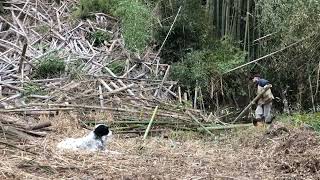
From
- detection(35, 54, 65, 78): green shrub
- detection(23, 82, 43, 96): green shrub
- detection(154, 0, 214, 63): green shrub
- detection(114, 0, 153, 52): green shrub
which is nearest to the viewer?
detection(23, 82, 43, 96): green shrub

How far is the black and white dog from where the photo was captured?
283 inches

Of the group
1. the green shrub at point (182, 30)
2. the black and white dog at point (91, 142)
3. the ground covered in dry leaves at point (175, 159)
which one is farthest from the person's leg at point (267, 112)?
the black and white dog at point (91, 142)

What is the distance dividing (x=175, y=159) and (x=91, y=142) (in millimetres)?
1097

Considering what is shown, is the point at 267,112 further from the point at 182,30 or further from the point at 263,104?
the point at 182,30

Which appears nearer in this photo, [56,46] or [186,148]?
[186,148]

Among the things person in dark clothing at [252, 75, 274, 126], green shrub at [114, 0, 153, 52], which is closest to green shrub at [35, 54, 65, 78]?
green shrub at [114, 0, 153, 52]

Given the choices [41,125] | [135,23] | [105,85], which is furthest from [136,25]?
[41,125]

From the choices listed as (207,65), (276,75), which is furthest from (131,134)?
(276,75)

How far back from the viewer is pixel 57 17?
14.5m

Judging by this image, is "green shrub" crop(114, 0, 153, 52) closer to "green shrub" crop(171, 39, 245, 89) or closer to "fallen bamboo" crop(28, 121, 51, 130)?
"green shrub" crop(171, 39, 245, 89)

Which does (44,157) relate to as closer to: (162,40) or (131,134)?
(131,134)

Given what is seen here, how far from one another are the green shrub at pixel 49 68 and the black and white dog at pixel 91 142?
469cm

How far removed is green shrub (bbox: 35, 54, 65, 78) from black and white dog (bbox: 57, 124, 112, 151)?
4686mm

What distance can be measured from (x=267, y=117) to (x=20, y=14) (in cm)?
702
